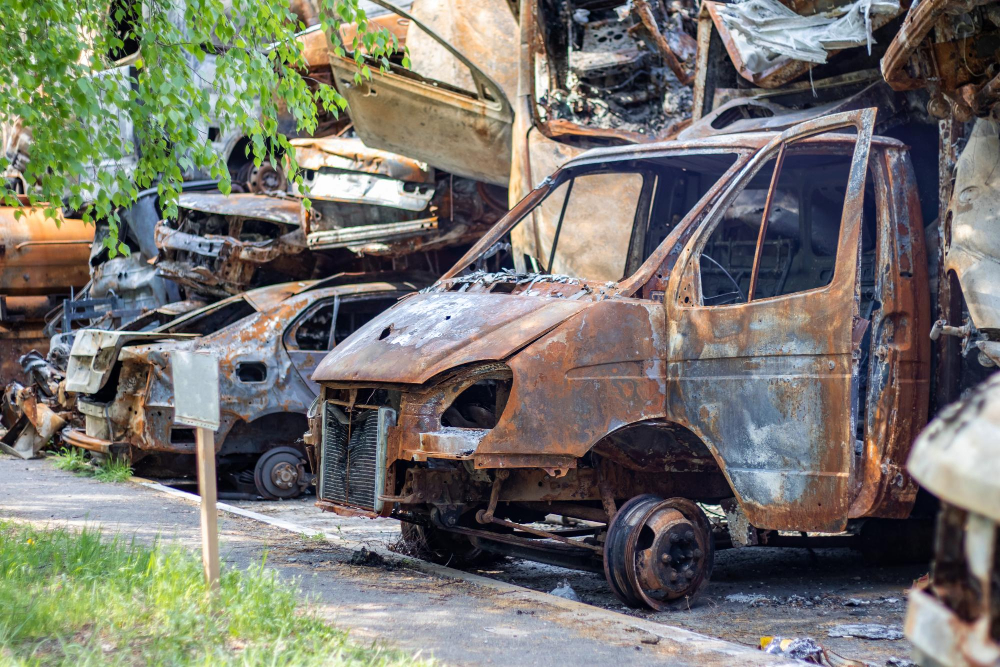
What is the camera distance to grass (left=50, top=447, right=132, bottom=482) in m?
9.52

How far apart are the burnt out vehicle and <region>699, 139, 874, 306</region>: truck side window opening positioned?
361cm

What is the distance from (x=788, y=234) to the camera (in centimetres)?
711

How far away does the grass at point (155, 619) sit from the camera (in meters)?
3.60

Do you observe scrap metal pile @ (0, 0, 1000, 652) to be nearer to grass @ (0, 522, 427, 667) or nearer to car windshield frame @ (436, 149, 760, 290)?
car windshield frame @ (436, 149, 760, 290)

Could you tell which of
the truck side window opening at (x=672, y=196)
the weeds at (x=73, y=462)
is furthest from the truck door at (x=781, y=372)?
the weeds at (x=73, y=462)

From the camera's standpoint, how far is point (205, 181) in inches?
591

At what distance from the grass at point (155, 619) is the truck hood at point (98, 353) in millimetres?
4564

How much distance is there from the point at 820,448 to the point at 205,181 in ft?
38.7

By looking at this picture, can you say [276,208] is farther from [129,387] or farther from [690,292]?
[690,292]

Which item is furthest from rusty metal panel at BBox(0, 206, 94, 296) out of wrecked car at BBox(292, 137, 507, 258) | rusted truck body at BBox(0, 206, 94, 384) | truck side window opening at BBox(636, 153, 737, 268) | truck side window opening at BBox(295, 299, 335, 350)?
truck side window opening at BBox(636, 153, 737, 268)

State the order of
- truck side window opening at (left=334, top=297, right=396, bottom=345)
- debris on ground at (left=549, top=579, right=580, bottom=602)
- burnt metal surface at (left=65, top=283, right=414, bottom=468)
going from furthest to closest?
1. truck side window opening at (left=334, top=297, right=396, bottom=345)
2. burnt metal surface at (left=65, top=283, right=414, bottom=468)
3. debris on ground at (left=549, top=579, right=580, bottom=602)

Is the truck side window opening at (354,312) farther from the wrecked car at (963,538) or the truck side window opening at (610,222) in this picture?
the wrecked car at (963,538)

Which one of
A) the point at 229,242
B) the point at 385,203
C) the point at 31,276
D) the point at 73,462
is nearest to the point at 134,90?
the point at 73,462

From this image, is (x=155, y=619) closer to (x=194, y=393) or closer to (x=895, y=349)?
(x=194, y=393)
